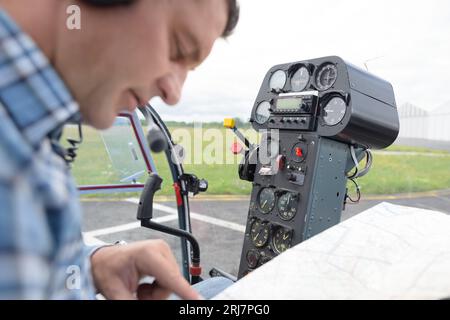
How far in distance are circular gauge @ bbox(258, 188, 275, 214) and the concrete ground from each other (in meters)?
1.51

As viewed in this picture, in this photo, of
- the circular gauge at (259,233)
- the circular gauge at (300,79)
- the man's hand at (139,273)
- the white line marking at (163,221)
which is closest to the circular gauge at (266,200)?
the circular gauge at (259,233)

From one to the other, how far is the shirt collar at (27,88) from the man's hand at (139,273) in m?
0.45

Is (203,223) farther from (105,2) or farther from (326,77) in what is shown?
(105,2)

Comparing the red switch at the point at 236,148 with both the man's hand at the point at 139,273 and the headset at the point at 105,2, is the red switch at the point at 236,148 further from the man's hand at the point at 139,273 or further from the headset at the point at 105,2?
the headset at the point at 105,2

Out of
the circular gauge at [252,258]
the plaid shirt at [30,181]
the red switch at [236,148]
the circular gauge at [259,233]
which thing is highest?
the plaid shirt at [30,181]

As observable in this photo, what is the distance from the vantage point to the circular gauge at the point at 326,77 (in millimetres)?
2459

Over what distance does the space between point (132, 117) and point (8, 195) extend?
5.95 feet

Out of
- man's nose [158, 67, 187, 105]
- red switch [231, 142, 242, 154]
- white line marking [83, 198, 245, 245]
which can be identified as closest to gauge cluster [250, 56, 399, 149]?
red switch [231, 142, 242, 154]

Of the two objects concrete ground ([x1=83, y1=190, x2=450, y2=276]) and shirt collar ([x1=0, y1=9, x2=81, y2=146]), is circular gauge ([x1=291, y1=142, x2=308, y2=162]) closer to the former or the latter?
concrete ground ([x1=83, y1=190, x2=450, y2=276])

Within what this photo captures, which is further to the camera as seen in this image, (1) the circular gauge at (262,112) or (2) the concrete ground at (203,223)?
(2) the concrete ground at (203,223)

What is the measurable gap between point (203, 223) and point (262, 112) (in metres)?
3.52

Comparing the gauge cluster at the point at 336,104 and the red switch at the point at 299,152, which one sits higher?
the gauge cluster at the point at 336,104
